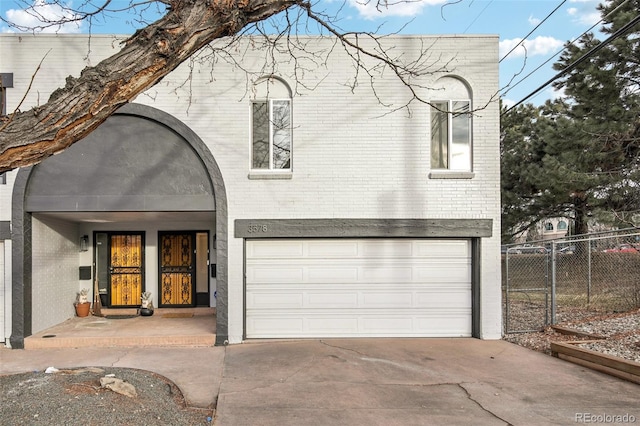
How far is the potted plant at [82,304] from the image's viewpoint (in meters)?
9.76

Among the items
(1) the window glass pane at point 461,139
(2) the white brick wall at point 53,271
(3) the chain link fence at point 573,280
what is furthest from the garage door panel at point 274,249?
(3) the chain link fence at point 573,280

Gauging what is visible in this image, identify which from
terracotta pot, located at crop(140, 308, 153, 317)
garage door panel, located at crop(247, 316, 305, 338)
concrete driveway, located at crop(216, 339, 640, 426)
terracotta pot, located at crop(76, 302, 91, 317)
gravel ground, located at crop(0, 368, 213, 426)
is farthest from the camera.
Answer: terracotta pot, located at crop(140, 308, 153, 317)

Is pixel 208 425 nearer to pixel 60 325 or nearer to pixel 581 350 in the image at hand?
pixel 581 350

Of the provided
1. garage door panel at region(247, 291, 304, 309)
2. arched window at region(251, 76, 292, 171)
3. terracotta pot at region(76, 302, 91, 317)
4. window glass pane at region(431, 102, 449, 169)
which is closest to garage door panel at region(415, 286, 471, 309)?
garage door panel at region(247, 291, 304, 309)

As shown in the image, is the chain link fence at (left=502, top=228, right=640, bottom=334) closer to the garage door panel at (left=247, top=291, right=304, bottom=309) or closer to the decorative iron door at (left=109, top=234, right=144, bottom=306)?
the garage door panel at (left=247, top=291, right=304, bottom=309)

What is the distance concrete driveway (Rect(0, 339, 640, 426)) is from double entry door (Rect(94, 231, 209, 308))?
319 cm

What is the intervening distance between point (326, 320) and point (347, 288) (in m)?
0.75

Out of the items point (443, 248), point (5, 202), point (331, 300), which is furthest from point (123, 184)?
point (443, 248)

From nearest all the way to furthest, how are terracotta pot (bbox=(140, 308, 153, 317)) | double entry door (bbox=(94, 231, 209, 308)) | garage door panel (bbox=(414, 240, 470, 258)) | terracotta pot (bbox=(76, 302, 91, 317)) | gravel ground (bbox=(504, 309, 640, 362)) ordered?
gravel ground (bbox=(504, 309, 640, 362)) → garage door panel (bbox=(414, 240, 470, 258)) → terracotta pot (bbox=(76, 302, 91, 317)) → terracotta pot (bbox=(140, 308, 153, 317)) → double entry door (bbox=(94, 231, 209, 308))

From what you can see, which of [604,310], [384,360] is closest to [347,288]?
[384,360]

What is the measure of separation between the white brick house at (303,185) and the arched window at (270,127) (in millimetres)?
28

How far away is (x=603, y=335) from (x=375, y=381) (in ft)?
15.3

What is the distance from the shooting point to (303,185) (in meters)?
7.95

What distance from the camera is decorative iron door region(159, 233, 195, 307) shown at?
10648 mm
